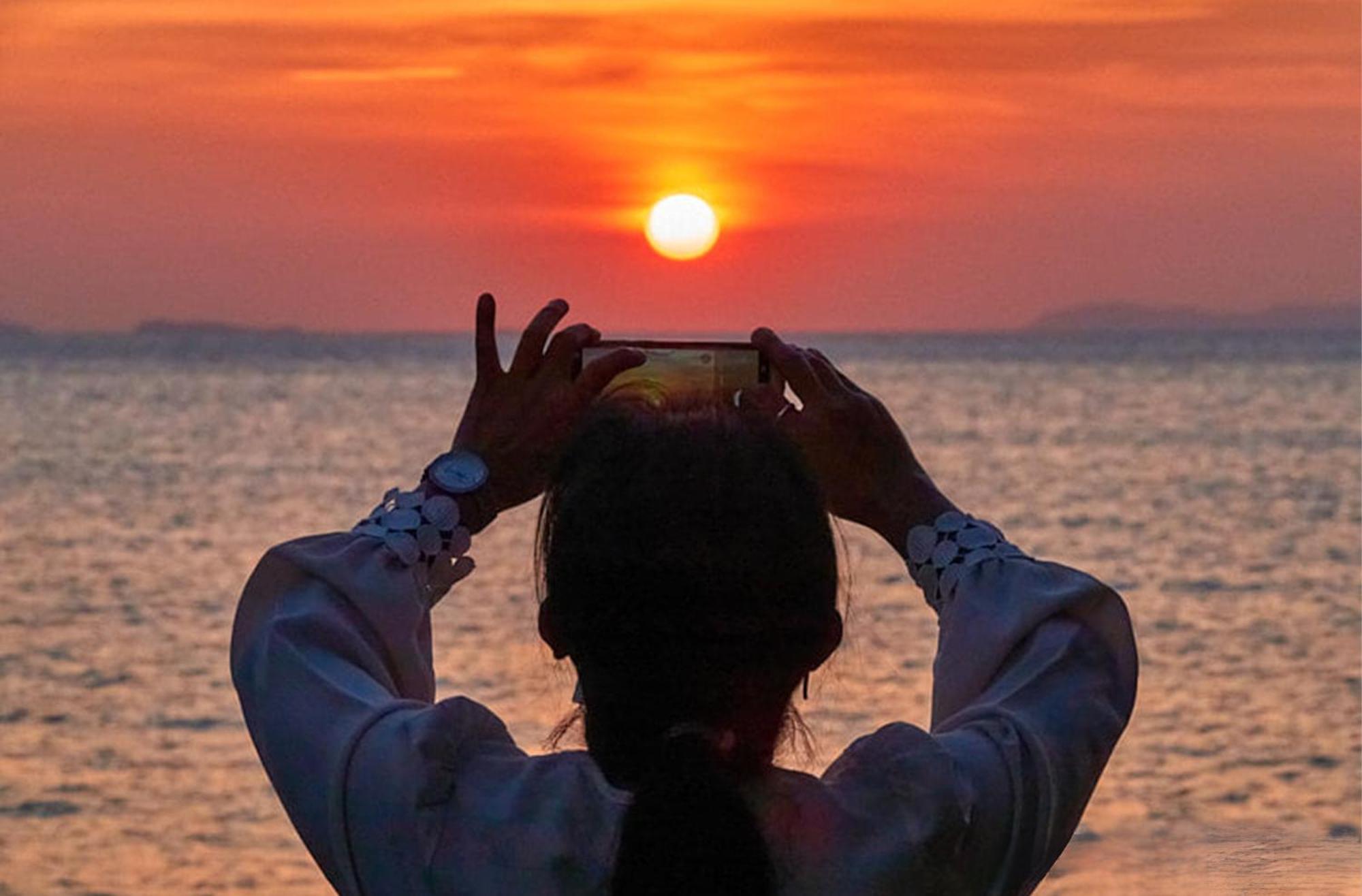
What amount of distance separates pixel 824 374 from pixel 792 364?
0.07ft

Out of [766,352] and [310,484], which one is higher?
[766,352]

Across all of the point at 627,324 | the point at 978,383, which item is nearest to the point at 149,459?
the point at 627,324

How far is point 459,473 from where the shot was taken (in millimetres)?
1580

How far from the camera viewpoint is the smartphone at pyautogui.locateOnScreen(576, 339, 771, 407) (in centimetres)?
158

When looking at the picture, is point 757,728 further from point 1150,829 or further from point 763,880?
point 1150,829

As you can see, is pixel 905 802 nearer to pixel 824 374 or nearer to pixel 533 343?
pixel 824 374

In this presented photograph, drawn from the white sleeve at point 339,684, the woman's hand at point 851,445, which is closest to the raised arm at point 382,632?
the white sleeve at point 339,684

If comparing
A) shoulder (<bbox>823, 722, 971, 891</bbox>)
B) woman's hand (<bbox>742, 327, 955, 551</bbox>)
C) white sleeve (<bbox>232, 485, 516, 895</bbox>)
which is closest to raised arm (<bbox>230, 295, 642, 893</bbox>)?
white sleeve (<bbox>232, 485, 516, 895</bbox>)

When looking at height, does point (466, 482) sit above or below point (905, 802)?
above

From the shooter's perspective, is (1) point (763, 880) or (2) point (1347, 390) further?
(2) point (1347, 390)

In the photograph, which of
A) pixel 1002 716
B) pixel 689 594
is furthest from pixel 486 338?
pixel 1002 716

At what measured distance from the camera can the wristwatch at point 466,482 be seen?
1.58 meters

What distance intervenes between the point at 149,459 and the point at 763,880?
39.4m

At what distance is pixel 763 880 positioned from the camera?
1348 mm
